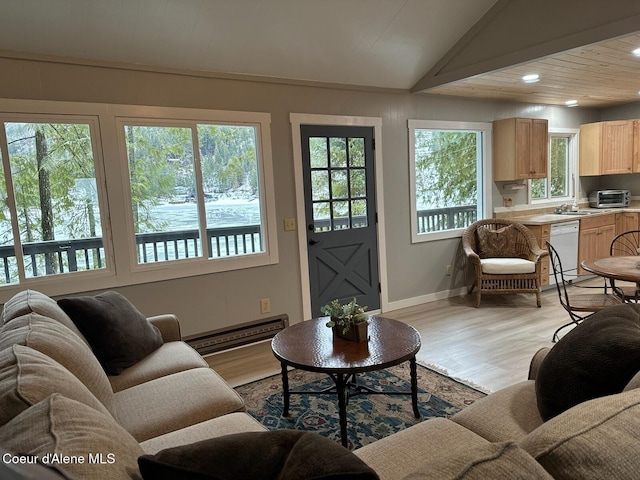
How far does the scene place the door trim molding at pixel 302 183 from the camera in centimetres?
401

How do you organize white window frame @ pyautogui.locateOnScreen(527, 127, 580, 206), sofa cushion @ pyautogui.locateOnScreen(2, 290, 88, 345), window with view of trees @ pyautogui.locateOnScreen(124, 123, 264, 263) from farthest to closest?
white window frame @ pyautogui.locateOnScreen(527, 127, 580, 206), window with view of trees @ pyautogui.locateOnScreen(124, 123, 264, 263), sofa cushion @ pyautogui.locateOnScreen(2, 290, 88, 345)

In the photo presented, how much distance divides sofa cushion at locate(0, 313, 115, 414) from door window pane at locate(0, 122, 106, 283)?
144cm

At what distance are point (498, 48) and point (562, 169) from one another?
11.3ft

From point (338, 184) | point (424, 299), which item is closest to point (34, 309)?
point (338, 184)

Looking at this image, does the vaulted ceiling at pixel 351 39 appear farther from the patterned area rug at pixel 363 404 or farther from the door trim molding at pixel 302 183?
the patterned area rug at pixel 363 404

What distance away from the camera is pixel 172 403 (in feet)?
6.21

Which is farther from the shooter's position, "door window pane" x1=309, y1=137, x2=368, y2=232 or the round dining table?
"door window pane" x1=309, y1=137, x2=368, y2=232

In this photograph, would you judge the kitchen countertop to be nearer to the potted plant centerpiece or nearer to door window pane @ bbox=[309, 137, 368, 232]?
door window pane @ bbox=[309, 137, 368, 232]

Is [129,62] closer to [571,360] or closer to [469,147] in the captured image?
[571,360]

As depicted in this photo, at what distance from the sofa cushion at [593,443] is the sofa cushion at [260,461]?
0.34 meters

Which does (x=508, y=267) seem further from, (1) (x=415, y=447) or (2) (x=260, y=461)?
(2) (x=260, y=461)

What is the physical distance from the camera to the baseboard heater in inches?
143

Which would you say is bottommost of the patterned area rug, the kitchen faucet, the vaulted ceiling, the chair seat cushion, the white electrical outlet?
the patterned area rug

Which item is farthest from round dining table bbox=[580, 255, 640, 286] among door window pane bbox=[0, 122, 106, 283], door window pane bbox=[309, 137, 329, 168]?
door window pane bbox=[0, 122, 106, 283]
